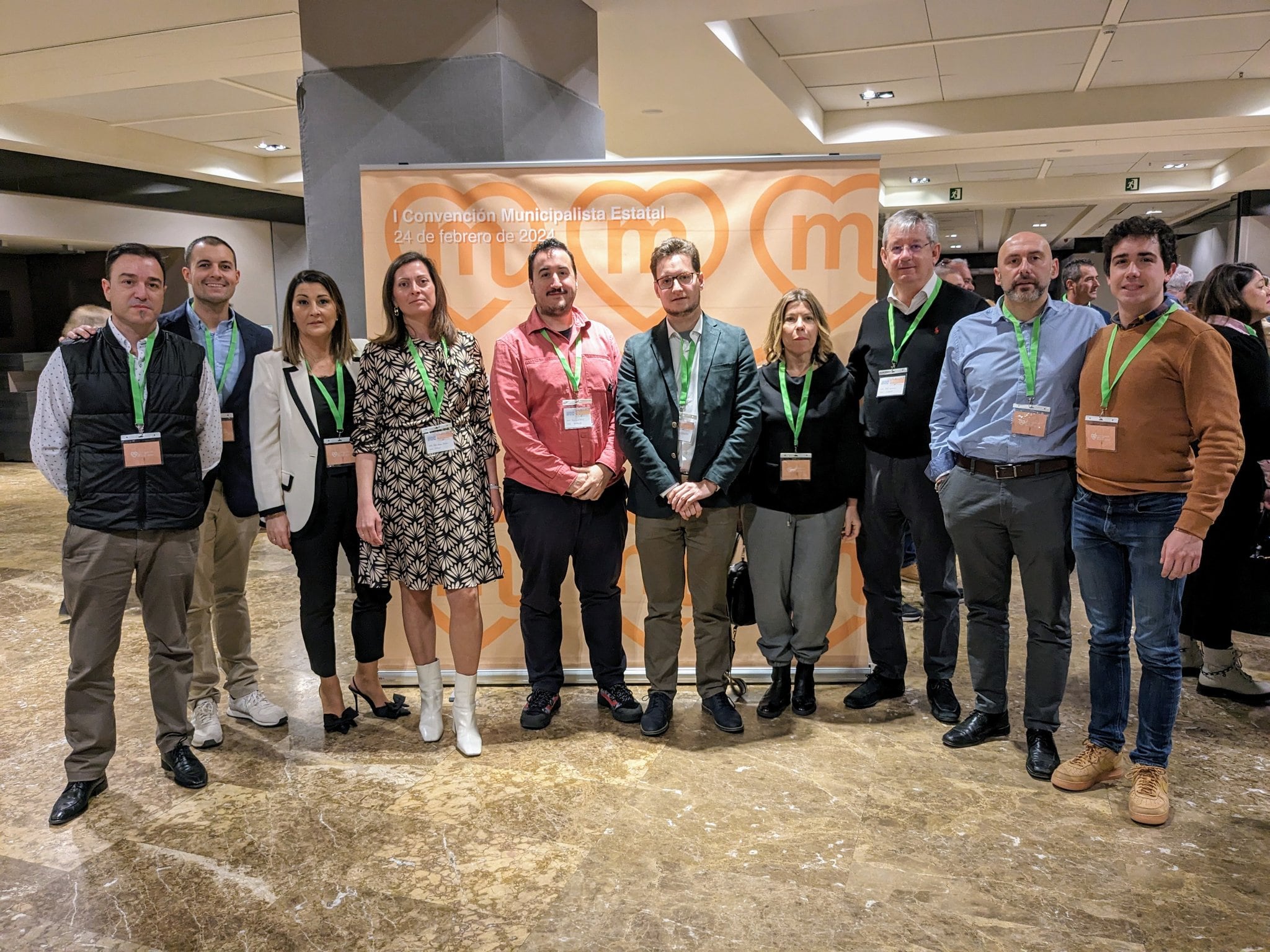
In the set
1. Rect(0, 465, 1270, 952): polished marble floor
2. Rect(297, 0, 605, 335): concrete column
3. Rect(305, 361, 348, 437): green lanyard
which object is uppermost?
Rect(297, 0, 605, 335): concrete column

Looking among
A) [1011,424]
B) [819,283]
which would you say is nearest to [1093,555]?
[1011,424]

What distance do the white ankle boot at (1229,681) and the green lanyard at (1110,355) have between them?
1.64 meters

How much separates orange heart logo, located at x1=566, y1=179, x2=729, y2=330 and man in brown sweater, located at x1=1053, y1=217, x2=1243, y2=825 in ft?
4.66

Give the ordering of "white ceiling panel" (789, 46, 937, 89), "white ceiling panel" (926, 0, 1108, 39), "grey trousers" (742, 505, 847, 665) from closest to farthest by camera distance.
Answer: "grey trousers" (742, 505, 847, 665) → "white ceiling panel" (926, 0, 1108, 39) → "white ceiling panel" (789, 46, 937, 89)

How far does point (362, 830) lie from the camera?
2691 mm

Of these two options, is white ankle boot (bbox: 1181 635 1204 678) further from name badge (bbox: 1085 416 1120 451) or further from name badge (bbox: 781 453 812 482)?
name badge (bbox: 781 453 812 482)

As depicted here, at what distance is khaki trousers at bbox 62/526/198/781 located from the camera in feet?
9.14

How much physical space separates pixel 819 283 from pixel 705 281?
46cm

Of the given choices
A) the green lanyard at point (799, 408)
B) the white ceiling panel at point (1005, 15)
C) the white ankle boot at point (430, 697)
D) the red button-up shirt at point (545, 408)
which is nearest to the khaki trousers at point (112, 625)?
the white ankle boot at point (430, 697)

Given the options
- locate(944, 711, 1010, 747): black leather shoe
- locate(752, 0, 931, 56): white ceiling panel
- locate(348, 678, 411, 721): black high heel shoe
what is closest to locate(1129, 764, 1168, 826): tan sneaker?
locate(944, 711, 1010, 747): black leather shoe

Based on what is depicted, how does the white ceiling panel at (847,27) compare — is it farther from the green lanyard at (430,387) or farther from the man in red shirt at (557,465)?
the green lanyard at (430,387)

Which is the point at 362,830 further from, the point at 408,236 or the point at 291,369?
the point at 408,236

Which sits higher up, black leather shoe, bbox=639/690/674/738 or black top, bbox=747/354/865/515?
black top, bbox=747/354/865/515

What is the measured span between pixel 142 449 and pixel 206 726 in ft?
3.75
